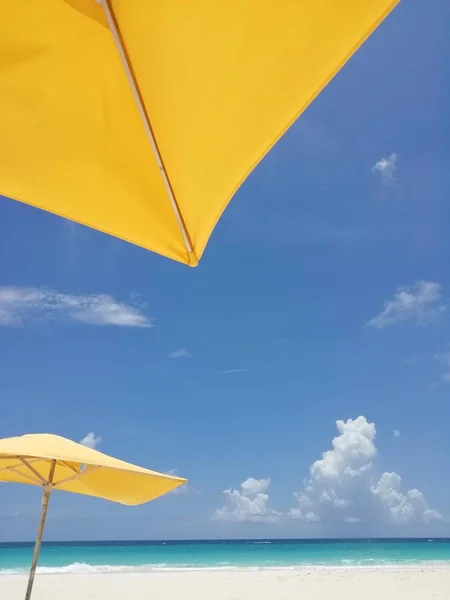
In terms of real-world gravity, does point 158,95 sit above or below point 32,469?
below

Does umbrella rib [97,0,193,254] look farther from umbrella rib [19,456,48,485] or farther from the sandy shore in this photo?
the sandy shore

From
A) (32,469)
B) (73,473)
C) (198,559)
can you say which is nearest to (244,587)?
(73,473)

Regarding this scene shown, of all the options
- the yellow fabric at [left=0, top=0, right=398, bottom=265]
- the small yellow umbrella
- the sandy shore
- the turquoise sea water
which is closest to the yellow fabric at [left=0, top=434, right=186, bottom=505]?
the small yellow umbrella

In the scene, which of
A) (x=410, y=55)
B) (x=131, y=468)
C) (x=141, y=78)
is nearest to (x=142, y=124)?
(x=141, y=78)

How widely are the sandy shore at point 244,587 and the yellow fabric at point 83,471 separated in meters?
10.0

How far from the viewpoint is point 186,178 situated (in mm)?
1546

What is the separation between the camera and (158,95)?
4.29 ft

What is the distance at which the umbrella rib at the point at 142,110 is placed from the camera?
1.12m

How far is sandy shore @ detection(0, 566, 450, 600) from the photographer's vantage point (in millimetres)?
13953

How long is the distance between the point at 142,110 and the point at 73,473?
4275 millimetres

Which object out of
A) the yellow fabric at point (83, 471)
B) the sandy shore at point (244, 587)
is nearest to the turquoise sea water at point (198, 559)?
the sandy shore at point (244, 587)

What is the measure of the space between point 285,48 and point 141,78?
342 millimetres

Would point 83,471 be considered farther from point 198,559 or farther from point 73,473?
point 198,559

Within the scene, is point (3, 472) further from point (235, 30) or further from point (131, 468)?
point (235, 30)
